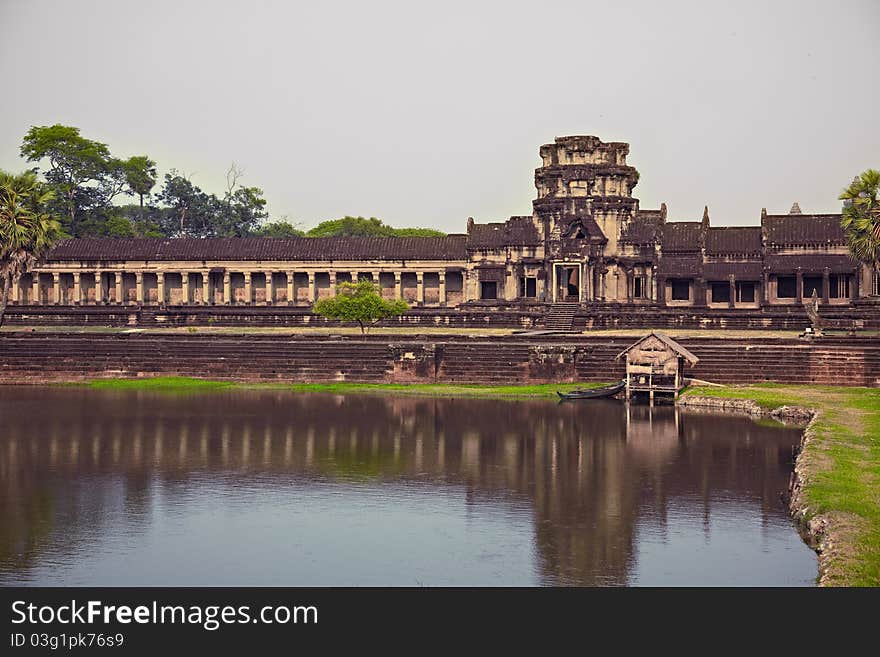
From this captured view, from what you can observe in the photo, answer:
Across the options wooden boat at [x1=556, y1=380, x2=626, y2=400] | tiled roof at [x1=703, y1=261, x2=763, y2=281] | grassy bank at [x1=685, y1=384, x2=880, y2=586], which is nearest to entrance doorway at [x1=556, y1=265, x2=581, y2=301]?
tiled roof at [x1=703, y1=261, x2=763, y2=281]

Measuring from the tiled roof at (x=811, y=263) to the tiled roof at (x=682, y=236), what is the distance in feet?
13.4

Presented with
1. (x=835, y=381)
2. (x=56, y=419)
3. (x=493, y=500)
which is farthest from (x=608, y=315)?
(x=493, y=500)

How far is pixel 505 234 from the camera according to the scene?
213ft

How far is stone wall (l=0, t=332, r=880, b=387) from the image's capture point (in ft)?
132

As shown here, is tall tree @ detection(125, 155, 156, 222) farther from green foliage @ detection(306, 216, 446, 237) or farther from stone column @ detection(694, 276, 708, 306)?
stone column @ detection(694, 276, 708, 306)

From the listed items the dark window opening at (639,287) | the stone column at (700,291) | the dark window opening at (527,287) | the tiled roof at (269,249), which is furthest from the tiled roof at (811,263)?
the tiled roof at (269,249)

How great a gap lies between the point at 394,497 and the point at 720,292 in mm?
43854

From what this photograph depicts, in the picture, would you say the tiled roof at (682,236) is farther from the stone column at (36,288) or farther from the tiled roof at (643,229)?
the stone column at (36,288)

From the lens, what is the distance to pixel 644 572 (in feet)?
56.1

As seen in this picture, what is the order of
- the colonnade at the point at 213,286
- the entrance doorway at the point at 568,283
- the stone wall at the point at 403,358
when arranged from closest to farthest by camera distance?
the stone wall at the point at 403,358 → the entrance doorway at the point at 568,283 → the colonnade at the point at 213,286

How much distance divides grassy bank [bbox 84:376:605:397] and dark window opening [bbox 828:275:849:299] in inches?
997

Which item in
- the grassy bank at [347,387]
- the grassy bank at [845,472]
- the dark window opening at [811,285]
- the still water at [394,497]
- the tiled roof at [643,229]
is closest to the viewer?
the grassy bank at [845,472]

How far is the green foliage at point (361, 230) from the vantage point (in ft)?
326
